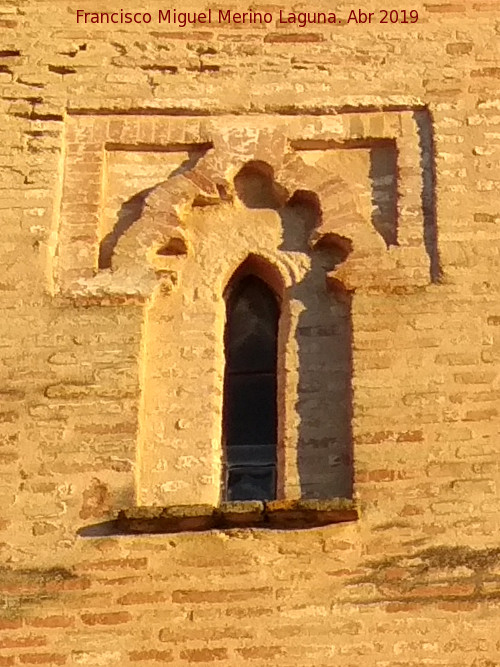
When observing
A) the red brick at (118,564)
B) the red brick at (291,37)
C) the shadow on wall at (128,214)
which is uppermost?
the red brick at (291,37)

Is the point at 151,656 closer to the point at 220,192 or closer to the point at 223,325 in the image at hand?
the point at 223,325

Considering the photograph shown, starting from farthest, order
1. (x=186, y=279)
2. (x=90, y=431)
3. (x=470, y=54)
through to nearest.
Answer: (x=470, y=54) < (x=186, y=279) < (x=90, y=431)

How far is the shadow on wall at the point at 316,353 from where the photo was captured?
6746 millimetres

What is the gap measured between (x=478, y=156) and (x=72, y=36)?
2.03m

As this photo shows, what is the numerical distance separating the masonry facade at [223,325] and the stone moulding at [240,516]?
38mm

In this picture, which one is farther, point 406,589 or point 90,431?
point 90,431

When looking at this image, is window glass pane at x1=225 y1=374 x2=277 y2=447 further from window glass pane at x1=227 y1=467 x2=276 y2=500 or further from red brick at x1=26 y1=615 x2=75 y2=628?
red brick at x1=26 y1=615 x2=75 y2=628

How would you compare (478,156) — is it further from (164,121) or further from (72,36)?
(72,36)

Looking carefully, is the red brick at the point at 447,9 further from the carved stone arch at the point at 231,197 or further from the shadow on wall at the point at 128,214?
the shadow on wall at the point at 128,214

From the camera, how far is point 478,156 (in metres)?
7.46

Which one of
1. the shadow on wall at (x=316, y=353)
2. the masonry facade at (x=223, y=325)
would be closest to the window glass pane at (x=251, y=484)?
the masonry facade at (x=223, y=325)

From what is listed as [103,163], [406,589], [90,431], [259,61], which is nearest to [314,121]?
[259,61]

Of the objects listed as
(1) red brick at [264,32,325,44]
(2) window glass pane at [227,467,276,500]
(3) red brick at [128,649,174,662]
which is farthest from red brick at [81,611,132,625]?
(1) red brick at [264,32,325,44]

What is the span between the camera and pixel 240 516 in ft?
21.2
